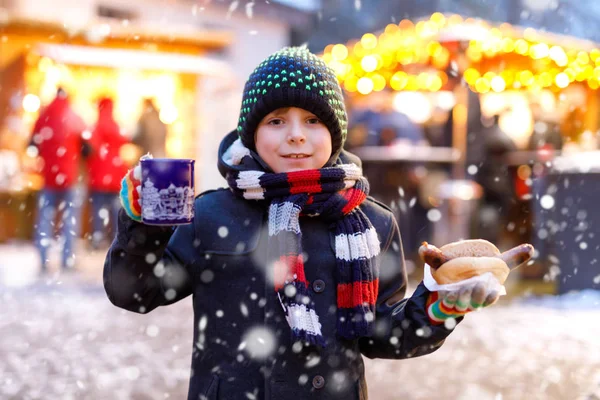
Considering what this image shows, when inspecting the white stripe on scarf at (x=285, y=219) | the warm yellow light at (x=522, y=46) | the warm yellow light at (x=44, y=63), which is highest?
the warm yellow light at (x=44, y=63)

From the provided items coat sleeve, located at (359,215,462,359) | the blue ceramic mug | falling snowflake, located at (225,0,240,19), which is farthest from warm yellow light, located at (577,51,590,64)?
falling snowflake, located at (225,0,240,19)

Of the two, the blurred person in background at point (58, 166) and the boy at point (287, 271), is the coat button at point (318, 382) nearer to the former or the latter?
the boy at point (287, 271)

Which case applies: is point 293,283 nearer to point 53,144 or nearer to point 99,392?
point 99,392

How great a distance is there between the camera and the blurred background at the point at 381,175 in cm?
476

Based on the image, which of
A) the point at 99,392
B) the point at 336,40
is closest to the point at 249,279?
the point at 99,392

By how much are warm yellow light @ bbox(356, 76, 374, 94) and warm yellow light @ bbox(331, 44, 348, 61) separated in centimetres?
37

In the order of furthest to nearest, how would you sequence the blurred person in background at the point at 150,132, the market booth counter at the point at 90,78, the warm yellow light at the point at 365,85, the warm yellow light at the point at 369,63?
the market booth counter at the point at 90,78 → the blurred person in background at the point at 150,132 → the warm yellow light at the point at 365,85 → the warm yellow light at the point at 369,63

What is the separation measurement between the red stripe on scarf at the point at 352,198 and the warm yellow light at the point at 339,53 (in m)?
7.58

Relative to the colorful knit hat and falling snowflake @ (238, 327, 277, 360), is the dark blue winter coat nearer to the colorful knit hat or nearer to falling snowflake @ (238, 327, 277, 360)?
falling snowflake @ (238, 327, 277, 360)

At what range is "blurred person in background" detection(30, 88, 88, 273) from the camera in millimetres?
8523

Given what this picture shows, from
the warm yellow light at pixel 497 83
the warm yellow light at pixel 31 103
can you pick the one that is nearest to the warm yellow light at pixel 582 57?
the warm yellow light at pixel 497 83

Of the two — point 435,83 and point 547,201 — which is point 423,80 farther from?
point 547,201

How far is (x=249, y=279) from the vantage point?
2.09 meters

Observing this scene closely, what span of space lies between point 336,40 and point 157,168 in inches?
1041
